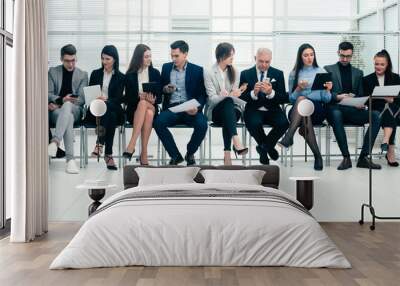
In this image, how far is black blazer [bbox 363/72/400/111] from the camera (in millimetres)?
7797

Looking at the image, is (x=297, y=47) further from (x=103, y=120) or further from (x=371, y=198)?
(x=103, y=120)

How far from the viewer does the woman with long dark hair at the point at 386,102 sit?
7801 millimetres

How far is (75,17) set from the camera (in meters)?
7.84

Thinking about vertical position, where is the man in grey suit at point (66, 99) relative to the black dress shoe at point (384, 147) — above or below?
above

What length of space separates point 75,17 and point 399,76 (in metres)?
4.10

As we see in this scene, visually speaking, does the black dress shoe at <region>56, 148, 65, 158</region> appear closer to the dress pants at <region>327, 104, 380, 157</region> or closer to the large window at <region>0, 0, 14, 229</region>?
the large window at <region>0, 0, 14, 229</region>

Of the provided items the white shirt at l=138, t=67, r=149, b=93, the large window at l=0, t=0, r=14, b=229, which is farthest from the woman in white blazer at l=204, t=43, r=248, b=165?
the large window at l=0, t=0, r=14, b=229

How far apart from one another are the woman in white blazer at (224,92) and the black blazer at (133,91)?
1.99 ft

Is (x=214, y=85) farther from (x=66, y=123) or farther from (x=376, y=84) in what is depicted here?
(x=376, y=84)

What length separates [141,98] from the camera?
779 centimetres

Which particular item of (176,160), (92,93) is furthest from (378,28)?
(92,93)

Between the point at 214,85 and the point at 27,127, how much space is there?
96.0 inches

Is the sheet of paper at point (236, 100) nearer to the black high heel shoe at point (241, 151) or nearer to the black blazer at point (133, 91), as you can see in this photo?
the black high heel shoe at point (241, 151)

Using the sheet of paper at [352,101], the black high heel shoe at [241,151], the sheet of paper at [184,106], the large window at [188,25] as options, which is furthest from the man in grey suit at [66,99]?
the sheet of paper at [352,101]
